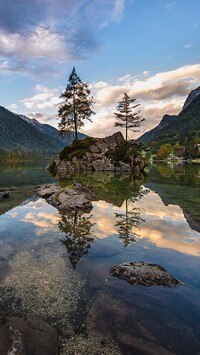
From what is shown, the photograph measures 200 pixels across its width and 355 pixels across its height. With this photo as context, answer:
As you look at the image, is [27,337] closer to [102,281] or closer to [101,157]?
[102,281]

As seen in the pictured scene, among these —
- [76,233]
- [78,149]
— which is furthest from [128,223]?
[78,149]

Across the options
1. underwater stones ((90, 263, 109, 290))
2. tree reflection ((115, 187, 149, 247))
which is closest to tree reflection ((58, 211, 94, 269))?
underwater stones ((90, 263, 109, 290))

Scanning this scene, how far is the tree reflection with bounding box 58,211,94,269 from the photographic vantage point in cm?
977

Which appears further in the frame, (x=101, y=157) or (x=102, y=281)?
(x=101, y=157)

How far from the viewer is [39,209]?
17547 mm

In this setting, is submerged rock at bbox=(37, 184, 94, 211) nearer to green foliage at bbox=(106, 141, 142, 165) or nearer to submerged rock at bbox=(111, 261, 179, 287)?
submerged rock at bbox=(111, 261, 179, 287)

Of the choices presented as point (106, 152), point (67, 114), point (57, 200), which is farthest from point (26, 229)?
point (67, 114)

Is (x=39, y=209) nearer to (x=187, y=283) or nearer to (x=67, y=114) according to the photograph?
(x=187, y=283)

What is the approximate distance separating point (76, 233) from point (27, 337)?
7.11 m

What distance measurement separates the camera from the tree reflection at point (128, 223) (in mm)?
11605

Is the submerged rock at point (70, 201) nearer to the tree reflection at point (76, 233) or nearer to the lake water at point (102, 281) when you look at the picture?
the tree reflection at point (76, 233)

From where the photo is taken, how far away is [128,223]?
13984mm

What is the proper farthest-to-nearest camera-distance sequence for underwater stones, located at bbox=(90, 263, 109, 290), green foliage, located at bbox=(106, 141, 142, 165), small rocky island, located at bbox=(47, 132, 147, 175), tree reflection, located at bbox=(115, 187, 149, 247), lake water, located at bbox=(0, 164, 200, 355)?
small rocky island, located at bbox=(47, 132, 147, 175) < green foliage, located at bbox=(106, 141, 142, 165) < tree reflection, located at bbox=(115, 187, 149, 247) < underwater stones, located at bbox=(90, 263, 109, 290) < lake water, located at bbox=(0, 164, 200, 355)

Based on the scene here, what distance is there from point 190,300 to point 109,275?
2.39 metres
